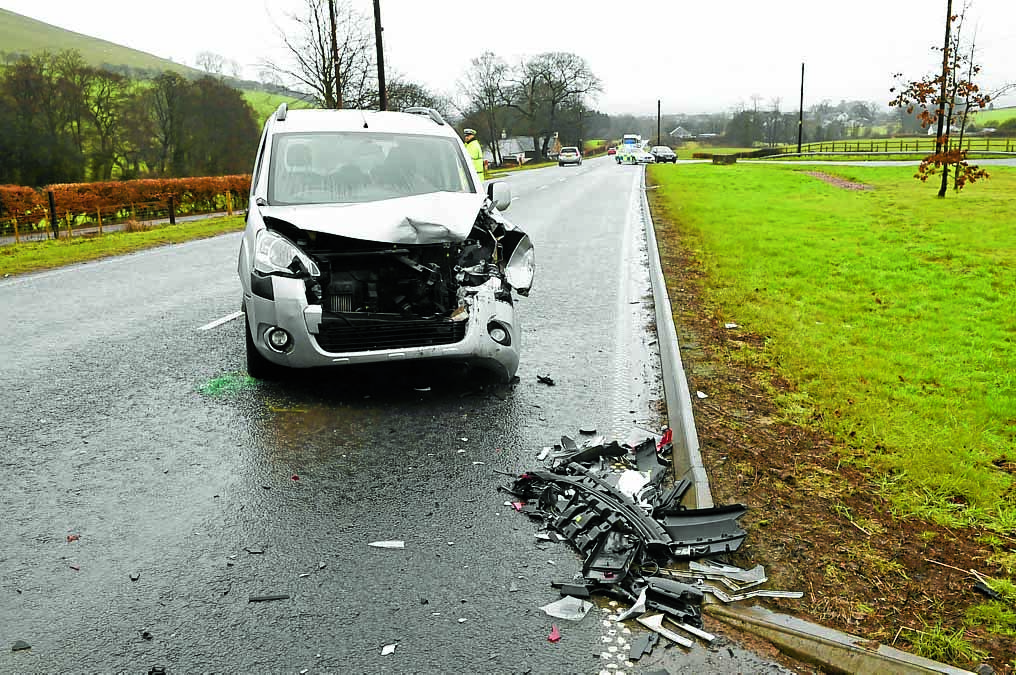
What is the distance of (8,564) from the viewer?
12.1ft

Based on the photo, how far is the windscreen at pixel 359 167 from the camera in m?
6.86

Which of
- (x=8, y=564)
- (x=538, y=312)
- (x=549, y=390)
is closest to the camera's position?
(x=8, y=564)

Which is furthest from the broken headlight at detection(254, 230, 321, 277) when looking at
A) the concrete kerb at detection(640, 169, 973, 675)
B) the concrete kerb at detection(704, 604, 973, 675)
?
the concrete kerb at detection(704, 604, 973, 675)

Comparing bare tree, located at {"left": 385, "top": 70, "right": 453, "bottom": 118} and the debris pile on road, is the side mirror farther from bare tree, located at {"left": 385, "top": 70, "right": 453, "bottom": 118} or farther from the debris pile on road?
bare tree, located at {"left": 385, "top": 70, "right": 453, "bottom": 118}

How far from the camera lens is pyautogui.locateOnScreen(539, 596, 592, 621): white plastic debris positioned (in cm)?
330

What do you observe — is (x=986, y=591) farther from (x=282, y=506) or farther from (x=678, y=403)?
(x=282, y=506)

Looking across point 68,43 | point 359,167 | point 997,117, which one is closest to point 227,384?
point 359,167

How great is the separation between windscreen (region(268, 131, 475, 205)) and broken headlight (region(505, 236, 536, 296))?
905 millimetres

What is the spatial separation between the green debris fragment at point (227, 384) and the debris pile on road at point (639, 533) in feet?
8.70

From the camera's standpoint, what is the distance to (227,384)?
6414 mm

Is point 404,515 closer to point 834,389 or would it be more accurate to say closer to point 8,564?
point 8,564

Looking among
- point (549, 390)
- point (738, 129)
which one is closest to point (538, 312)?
point (549, 390)

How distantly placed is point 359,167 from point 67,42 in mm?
132714

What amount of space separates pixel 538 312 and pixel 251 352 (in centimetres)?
375
